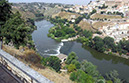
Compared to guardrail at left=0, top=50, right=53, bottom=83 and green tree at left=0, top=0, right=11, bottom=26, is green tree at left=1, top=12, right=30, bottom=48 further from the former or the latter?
guardrail at left=0, top=50, right=53, bottom=83

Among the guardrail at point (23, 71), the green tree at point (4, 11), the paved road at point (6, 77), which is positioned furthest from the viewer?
the green tree at point (4, 11)

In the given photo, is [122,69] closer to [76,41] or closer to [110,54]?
[110,54]

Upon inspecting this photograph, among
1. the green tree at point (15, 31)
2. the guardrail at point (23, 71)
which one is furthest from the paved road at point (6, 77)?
the green tree at point (15, 31)

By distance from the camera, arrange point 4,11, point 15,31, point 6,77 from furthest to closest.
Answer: point 4,11, point 15,31, point 6,77

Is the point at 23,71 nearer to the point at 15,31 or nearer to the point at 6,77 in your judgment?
the point at 6,77

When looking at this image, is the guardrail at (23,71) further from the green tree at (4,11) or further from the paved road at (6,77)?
the green tree at (4,11)

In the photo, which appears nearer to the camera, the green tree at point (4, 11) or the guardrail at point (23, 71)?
the guardrail at point (23, 71)

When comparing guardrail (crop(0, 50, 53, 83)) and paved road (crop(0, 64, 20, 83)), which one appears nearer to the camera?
guardrail (crop(0, 50, 53, 83))

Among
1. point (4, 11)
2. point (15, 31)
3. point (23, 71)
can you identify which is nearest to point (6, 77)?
point (23, 71)

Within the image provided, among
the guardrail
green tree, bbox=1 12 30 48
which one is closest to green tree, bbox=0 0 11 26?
green tree, bbox=1 12 30 48

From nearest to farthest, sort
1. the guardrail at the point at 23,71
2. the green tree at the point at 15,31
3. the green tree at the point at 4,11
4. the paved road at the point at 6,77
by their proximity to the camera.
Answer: the guardrail at the point at 23,71 < the paved road at the point at 6,77 < the green tree at the point at 15,31 < the green tree at the point at 4,11

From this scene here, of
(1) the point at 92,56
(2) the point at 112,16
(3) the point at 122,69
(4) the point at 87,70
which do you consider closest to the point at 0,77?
(4) the point at 87,70
